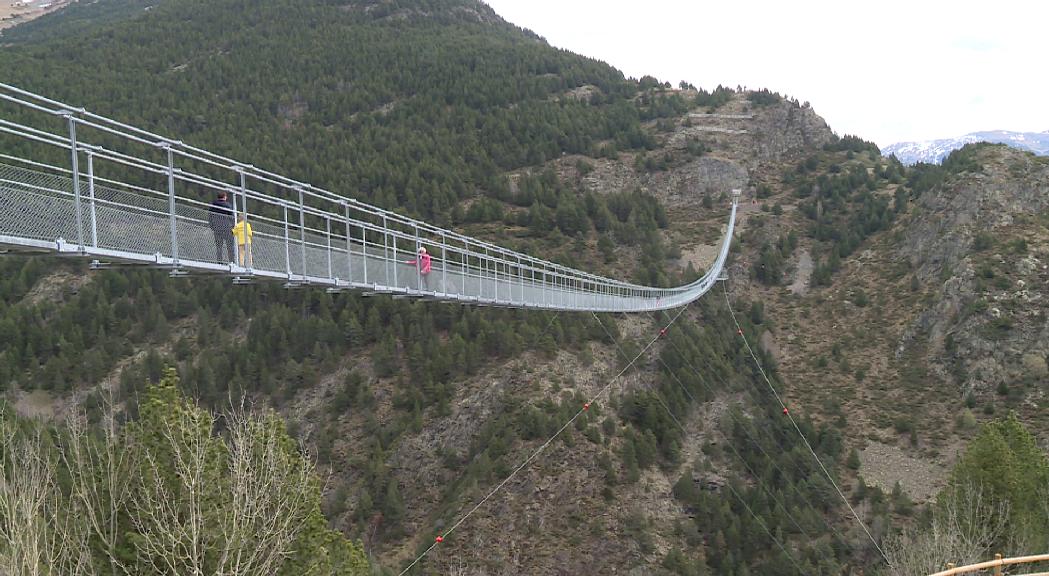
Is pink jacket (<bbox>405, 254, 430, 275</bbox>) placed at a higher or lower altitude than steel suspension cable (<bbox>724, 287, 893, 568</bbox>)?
higher

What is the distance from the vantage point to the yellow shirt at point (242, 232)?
30.9 feet

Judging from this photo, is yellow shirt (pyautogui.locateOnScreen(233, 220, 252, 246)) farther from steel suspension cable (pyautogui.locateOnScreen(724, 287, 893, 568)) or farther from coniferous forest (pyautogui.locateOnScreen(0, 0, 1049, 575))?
steel suspension cable (pyautogui.locateOnScreen(724, 287, 893, 568))

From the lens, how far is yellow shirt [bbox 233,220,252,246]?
371 inches

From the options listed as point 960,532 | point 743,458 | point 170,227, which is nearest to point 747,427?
point 743,458

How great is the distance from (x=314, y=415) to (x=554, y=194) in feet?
78.9

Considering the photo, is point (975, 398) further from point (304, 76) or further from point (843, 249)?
point (304, 76)

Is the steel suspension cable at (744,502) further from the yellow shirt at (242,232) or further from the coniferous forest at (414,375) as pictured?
the yellow shirt at (242,232)

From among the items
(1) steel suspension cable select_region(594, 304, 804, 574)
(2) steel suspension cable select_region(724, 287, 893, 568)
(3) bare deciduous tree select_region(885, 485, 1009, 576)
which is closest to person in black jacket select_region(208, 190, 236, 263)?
(3) bare deciduous tree select_region(885, 485, 1009, 576)

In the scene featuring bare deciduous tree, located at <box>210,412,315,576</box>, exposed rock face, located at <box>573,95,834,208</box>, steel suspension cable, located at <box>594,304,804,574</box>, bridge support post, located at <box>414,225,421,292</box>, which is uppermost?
exposed rock face, located at <box>573,95,834,208</box>

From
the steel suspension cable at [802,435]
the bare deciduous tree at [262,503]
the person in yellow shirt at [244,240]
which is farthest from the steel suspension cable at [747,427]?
the person in yellow shirt at [244,240]

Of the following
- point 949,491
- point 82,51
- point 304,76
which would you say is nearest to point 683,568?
point 949,491

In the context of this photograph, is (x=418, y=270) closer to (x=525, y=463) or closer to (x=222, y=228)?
(x=222, y=228)

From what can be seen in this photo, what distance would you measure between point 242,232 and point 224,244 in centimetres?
28

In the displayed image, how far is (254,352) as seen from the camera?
37.2 metres
